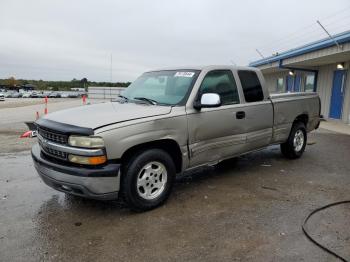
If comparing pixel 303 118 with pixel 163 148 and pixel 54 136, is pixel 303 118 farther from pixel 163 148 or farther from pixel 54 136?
pixel 54 136

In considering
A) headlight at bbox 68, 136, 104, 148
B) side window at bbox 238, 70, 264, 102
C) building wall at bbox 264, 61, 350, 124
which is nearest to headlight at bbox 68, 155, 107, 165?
headlight at bbox 68, 136, 104, 148

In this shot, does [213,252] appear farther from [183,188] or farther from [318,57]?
[318,57]

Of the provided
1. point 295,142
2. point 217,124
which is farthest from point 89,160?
point 295,142

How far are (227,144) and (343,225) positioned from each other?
6.38 feet

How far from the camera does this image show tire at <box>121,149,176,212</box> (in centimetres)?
375

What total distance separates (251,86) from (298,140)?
2132mm

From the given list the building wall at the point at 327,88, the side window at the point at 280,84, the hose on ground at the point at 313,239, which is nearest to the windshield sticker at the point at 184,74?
the hose on ground at the point at 313,239

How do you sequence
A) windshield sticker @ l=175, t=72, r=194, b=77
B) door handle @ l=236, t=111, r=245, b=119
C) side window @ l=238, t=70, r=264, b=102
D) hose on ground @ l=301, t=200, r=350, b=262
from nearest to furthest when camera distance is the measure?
hose on ground @ l=301, t=200, r=350, b=262, windshield sticker @ l=175, t=72, r=194, b=77, door handle @ l=236, t=111, r=245, b=119, side window @ l=238, t=70, r=264, b=102

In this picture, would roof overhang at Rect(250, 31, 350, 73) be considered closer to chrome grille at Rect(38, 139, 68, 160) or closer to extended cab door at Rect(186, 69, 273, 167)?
extended cab door at Rect(186, 69, 273, 167)

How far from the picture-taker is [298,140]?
22.6ft

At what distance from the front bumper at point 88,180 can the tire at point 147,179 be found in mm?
161

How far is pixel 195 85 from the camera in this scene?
4.58m

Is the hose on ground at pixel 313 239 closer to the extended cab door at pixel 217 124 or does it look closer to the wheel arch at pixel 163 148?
the extended cab door at pixel 217 124

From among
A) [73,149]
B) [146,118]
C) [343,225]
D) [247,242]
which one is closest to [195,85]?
[146,118]
